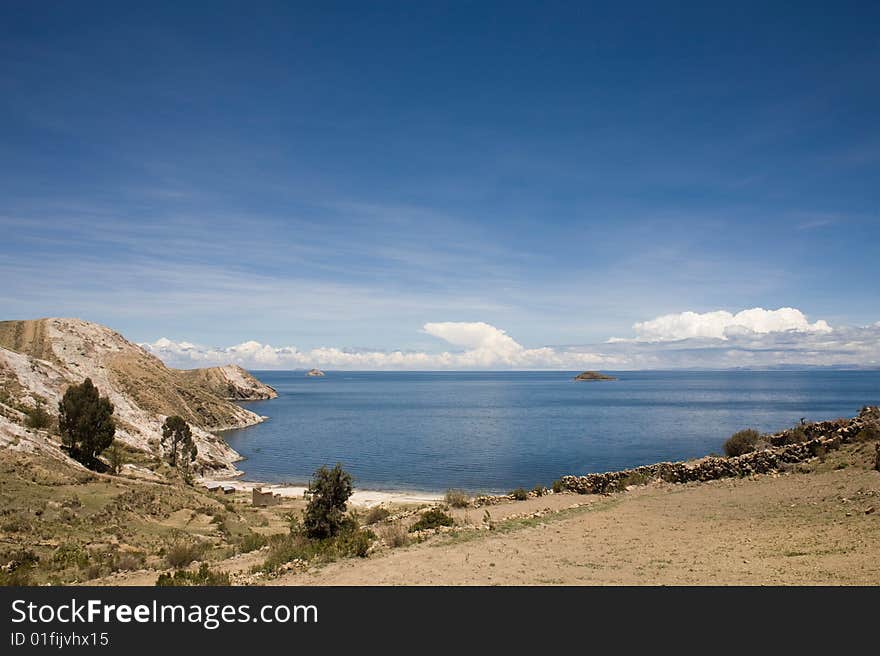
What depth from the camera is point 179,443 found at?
57438 millimetres

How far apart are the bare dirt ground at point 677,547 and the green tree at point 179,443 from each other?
4319 centimetres

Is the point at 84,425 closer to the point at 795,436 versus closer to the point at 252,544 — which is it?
the point at 252,544

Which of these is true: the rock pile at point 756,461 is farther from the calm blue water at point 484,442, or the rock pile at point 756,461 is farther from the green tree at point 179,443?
the green tree at point 179,443

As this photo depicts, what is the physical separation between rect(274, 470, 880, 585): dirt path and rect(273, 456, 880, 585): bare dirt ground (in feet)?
0.09

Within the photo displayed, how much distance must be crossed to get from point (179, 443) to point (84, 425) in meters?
20.2

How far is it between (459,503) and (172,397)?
69.9 m

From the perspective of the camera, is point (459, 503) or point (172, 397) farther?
point (172, 397)

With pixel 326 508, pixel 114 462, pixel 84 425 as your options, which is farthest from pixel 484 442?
pixel 326 508

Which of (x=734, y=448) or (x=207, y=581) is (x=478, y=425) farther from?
(x=207, y=581)

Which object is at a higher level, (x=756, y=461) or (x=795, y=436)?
(x=795, y=436)

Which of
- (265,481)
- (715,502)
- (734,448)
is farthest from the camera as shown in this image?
(265,481)

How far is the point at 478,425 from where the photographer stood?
329ft

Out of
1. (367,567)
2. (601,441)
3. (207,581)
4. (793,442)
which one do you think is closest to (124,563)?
(207,581)

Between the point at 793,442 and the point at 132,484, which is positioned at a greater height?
the point at 793,442
